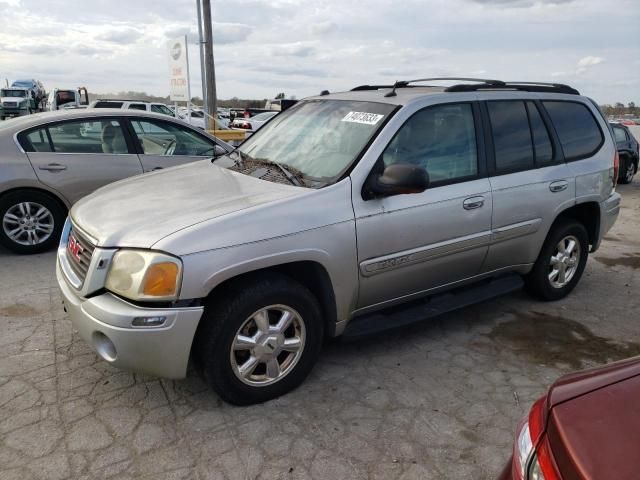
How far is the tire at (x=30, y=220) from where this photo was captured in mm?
5766

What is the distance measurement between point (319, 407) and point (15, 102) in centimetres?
4006

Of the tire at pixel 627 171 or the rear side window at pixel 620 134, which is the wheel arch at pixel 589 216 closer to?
the rear side window at pixel 620 134

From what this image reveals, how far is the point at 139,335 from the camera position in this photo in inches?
105

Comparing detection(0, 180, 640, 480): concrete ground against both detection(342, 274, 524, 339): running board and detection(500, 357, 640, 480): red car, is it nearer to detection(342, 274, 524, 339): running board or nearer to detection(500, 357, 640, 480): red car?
detection(342, 274, 524, 339): running board

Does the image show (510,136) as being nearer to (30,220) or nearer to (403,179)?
(403,179)

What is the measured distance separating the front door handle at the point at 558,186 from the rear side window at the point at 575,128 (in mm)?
240

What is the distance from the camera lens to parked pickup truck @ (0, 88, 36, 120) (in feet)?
117

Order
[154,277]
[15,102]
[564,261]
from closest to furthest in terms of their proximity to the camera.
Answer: [154,277], [564,261], [15,102]

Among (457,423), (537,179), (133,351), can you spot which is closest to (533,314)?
(537,179)

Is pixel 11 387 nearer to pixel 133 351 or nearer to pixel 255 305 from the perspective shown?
pixel 133 351

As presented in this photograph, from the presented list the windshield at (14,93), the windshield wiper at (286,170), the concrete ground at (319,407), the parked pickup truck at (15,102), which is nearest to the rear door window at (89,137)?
the concrete ground at (319,407)

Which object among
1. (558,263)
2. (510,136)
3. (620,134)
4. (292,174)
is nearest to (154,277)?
(292,174)

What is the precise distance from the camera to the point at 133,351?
2.72 m

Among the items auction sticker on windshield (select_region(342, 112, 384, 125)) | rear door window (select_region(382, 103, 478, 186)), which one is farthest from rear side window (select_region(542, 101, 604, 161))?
auction sticker on windshield (select_region(342, 112, 384, 125))
